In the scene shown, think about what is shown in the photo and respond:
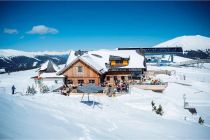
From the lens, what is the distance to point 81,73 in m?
36.9

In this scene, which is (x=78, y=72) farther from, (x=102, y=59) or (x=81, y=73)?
(x=102, y=59)

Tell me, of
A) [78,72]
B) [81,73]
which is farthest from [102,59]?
[78,72]

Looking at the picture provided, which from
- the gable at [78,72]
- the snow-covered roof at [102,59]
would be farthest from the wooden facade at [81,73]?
the snow-covered roof at [102,59]

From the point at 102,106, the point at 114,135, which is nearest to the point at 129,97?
the point at 102,106

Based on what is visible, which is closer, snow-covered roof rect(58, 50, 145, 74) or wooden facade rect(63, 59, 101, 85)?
snow-covered roof rect(58, 50, 145, 74)

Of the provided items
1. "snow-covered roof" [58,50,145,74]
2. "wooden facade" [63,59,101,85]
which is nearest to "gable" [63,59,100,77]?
"wooden facade" [63,59,101,85]

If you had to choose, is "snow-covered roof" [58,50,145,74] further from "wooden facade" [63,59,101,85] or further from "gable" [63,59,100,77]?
"wooden facade" [63,59,101,85]

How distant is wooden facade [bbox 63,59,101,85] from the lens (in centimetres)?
3671

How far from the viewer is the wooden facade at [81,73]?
36706 mm

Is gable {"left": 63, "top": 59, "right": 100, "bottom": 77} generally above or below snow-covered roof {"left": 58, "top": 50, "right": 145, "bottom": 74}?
below

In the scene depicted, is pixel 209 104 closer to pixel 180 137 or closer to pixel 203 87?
pixel 203 87

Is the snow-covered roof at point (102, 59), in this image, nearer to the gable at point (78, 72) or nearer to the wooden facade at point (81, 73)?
the gable at point (78, 72)

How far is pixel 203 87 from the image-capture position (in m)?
39.0

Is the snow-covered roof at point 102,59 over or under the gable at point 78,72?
over
